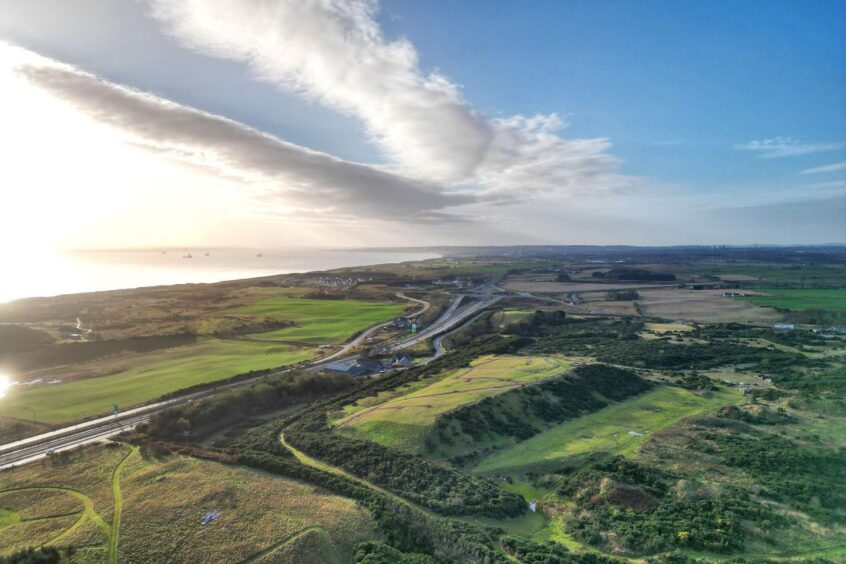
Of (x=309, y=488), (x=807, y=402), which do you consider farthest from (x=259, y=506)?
(x=807, y=402)

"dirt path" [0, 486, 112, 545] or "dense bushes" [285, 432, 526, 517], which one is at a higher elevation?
"dirt path" [0, 486, 112, 545]

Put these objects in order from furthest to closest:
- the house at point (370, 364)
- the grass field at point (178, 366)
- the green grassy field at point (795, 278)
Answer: the green grassy field at point (795, 278), the house at point (370, 364), the grass field at point (178, 366)

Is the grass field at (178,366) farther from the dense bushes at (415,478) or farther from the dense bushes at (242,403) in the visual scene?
the dense bushes at (415,478)

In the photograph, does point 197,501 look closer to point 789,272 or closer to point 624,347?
point 624,347

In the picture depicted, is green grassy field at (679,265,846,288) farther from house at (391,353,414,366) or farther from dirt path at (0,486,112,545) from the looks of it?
dirt path at (0,486,112,545)

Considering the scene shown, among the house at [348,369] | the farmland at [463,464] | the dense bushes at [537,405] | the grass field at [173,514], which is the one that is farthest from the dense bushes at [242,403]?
the dense bushes at [537,405]

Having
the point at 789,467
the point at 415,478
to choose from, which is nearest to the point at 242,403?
the point at 415,478

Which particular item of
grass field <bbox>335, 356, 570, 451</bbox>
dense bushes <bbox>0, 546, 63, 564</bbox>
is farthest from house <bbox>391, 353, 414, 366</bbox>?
dense bushes <bbox>0, 546, 63, 564</bbox>
